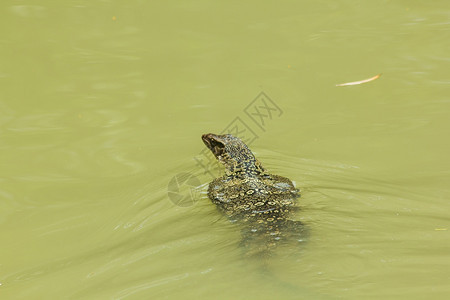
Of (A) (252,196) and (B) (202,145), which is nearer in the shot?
(A) (252,196)

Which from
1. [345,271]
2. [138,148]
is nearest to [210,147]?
[138,148]

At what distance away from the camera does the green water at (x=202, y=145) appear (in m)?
3.83

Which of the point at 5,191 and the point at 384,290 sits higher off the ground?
the point at 5,191

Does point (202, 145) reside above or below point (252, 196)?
above

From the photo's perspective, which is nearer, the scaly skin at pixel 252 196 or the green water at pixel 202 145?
the green water at pixel 202 145

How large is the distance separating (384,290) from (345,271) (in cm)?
31

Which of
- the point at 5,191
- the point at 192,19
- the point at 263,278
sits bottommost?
the point at 263,278

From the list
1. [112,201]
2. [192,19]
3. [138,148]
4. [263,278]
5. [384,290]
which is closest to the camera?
[384,290]

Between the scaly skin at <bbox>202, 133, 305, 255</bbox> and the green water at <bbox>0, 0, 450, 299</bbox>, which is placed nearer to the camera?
the green water at <bbox>0, 0, 450, 299</bbox>

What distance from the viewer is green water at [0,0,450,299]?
151 inches

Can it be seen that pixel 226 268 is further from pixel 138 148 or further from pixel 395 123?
pixel 395 123

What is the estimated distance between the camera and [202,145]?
5.39 metres

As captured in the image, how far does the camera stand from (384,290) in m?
3.50

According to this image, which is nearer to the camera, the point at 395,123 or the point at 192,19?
the point at 395,123
